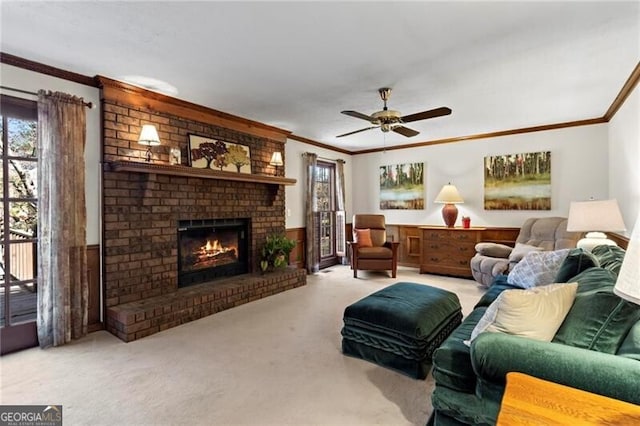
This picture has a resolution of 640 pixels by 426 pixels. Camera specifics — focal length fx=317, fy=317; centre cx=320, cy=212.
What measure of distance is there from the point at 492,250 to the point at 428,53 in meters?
3.19

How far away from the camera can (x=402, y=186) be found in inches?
260

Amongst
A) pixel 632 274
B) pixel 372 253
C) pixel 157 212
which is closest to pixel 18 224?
pixel 157 212

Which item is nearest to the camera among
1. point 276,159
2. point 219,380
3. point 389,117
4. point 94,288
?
point 219,380

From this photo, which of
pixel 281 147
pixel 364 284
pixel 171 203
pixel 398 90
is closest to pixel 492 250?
pixel 364 284

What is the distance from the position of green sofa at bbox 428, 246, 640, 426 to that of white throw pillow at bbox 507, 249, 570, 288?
3.23ft

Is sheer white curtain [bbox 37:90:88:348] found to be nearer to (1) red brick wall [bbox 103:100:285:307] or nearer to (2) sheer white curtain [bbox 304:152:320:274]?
(1) red brick wall [bbox 103:100:285:307]

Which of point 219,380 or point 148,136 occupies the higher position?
point 148,136

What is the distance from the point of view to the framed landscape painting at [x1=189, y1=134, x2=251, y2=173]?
13.1 ft

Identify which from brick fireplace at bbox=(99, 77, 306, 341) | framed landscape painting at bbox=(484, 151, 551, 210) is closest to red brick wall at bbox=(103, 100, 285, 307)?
brick fireplace at bbox=(99, 77, 306, 341)

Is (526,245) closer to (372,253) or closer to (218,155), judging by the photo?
(372,253)

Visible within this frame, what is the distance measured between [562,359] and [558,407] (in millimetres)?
324

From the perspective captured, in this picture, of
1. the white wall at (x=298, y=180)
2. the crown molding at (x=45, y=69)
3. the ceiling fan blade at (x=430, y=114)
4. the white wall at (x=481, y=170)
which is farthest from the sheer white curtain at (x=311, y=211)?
the crown molding at (x=45, y=69)

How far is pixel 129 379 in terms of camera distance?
230 cm

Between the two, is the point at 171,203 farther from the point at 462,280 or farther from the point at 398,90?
the point at 462,280
